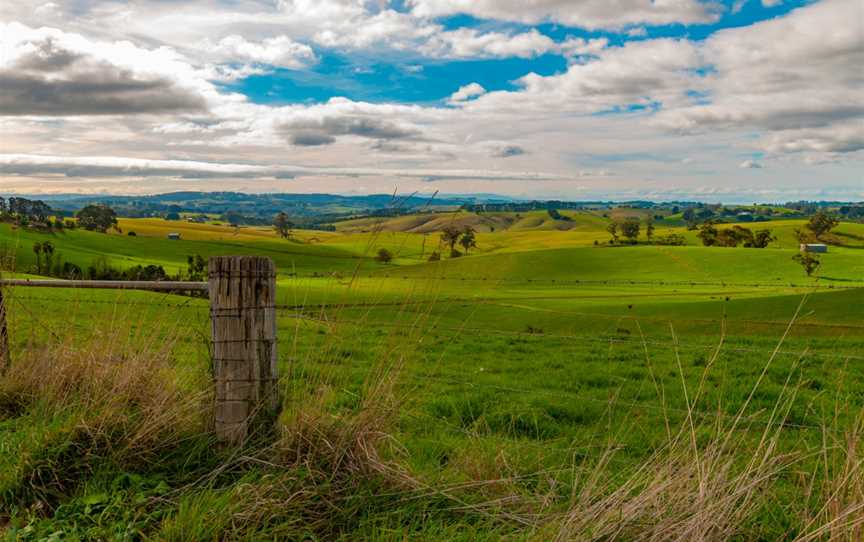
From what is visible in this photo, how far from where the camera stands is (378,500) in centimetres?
362

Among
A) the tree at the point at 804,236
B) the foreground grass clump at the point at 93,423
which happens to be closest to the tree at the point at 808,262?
the tree at the point at 804,236

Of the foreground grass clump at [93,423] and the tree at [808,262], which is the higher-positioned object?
the foreground grass clump at [93,423]

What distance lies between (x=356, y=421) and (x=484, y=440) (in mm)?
1643

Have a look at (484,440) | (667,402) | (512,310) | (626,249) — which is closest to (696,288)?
(512,310)

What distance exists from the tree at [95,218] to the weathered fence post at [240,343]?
11270 centimetres

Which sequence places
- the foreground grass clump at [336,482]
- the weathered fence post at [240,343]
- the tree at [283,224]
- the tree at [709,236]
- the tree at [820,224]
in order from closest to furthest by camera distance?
1. the foreground grass clump at [336,482]
2. the weathered fence post at [240,343]
3. the tree at [283,224]
4. the tree at [709,236]
5. the tree at [820,224]

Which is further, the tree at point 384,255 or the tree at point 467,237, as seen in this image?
the tree at point 467,237

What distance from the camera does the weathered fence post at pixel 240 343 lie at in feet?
13.6

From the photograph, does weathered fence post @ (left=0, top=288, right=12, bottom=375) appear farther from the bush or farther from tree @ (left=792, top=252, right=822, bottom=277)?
the bush

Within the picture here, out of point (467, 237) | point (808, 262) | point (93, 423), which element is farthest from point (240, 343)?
point (808, 262)

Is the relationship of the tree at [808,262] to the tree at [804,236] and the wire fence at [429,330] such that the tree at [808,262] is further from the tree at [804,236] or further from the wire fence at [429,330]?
the tree at [804,236]

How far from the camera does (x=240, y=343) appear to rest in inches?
164

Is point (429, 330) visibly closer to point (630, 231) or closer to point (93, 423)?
point (93, 423)

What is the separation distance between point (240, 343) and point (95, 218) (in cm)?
11536
